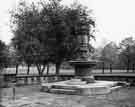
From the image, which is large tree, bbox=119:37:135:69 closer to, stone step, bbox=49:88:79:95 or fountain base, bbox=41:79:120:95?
fountain base, bbox=41:79:120:95

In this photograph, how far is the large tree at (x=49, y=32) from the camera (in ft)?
60.1

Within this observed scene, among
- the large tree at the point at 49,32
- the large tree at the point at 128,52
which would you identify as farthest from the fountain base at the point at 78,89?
the large tree at the point at 128,52

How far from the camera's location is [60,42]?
19.1 meters

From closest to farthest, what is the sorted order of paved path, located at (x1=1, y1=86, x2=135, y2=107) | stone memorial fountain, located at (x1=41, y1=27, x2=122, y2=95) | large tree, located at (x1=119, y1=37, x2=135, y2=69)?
paved path, located at (x1=1, y1=86, x2=135, y2=107), stone memorial fountain, located at (x1=41, y1=27, x2=122, y2=95), large tree, located at (x1=119, y1=37, x2=135, y2=69)

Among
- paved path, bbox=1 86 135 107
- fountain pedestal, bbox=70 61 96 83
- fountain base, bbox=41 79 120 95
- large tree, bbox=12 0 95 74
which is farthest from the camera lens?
large tree, bbox=12 0 95 74

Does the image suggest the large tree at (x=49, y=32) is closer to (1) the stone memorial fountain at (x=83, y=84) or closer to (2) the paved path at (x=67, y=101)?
(1) the stone memorial fountain at (x=83, y=84)

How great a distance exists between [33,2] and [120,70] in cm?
1462

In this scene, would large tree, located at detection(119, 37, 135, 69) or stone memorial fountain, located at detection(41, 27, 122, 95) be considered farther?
large tree, located at detection(119, 37, 135, 69)

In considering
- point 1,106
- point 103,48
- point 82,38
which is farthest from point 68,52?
point 103,48

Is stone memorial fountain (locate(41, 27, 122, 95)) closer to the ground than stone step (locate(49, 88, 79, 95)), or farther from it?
farther from it

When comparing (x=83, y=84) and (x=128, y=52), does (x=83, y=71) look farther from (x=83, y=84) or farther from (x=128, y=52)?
(x=128, y=52)

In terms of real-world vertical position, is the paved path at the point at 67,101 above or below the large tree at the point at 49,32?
below

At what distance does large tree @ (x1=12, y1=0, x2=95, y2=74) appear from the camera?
60.1 ft

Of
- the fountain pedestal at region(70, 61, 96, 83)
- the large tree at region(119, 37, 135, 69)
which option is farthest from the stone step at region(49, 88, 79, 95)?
the large tree at region(119, 37, 135, 69)
